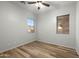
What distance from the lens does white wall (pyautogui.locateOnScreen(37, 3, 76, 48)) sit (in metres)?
2.65

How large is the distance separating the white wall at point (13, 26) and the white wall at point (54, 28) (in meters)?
0.58

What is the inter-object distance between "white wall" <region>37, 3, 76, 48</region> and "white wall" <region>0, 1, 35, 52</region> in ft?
1.91

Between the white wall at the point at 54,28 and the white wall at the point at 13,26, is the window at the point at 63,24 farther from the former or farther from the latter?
the white wall at the point at 13,26

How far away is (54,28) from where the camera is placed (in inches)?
113

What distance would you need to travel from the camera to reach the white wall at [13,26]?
2129 mm

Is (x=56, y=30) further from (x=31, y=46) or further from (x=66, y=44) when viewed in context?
(x=31, y=46)

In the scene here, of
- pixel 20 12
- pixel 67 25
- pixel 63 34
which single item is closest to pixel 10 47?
pixel 20 12

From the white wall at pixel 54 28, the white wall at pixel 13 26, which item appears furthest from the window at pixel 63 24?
the white wall at pixel 13 26

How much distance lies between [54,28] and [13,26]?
1.67 m

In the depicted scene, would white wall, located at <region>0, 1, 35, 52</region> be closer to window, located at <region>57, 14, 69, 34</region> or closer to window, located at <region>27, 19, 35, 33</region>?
window, located at <region>27, 19, 35, 33</region>

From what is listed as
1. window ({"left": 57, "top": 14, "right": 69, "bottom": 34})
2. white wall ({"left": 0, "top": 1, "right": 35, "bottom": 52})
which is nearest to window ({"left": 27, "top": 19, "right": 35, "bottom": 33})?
white wall ({"left": 0, "top": 1, "right": 35, "bottom": 52})

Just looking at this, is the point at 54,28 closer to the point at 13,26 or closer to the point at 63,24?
the point at 63,24

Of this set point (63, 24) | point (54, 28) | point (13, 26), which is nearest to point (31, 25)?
point (13, 26)

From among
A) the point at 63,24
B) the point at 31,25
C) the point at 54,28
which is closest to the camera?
the point at 31,25
